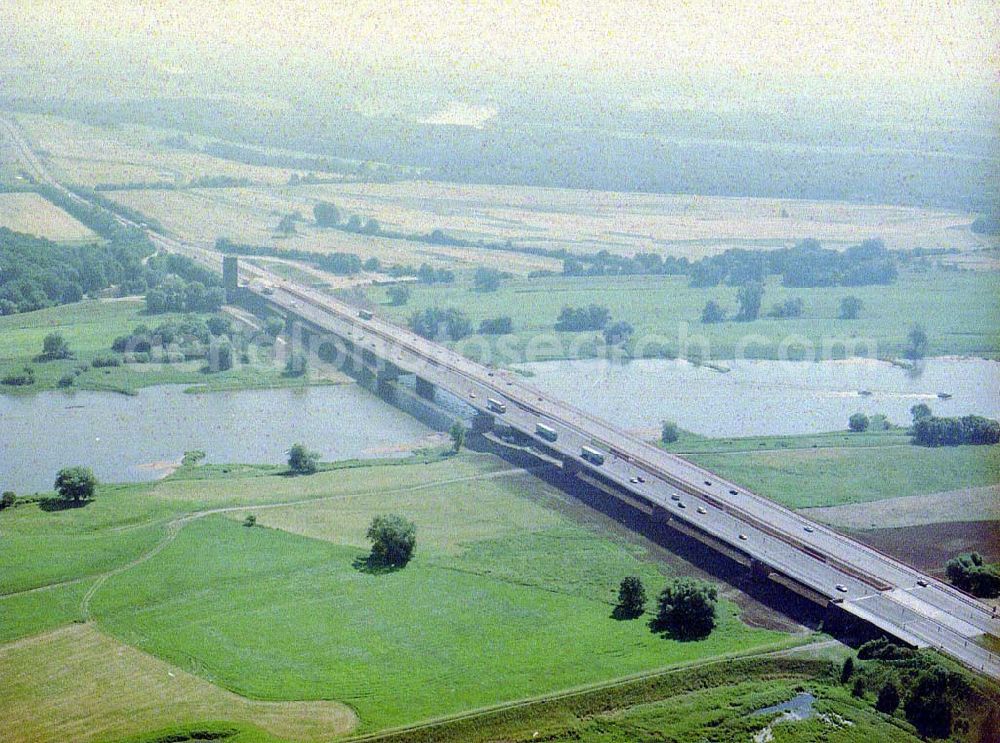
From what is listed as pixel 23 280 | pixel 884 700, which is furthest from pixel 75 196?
pixel 884 700

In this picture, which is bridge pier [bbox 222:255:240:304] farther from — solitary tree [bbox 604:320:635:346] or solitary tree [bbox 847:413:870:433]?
solitary tree [bbox 847:413:870:433]

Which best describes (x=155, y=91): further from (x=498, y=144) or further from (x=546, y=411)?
(x=546, y=411)

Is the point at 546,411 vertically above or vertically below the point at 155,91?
below

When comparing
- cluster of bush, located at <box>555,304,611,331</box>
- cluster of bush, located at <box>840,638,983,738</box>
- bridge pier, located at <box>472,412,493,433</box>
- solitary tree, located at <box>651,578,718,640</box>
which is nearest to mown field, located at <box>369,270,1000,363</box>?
cluster of bush, located at <box>555,304,611,331</box>

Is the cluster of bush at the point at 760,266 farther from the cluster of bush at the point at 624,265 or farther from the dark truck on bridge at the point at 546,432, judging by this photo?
the dark truck on bridge at the point at 546,432

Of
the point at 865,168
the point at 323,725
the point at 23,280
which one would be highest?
the point at 865,168

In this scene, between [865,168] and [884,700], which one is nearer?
[884,700]
